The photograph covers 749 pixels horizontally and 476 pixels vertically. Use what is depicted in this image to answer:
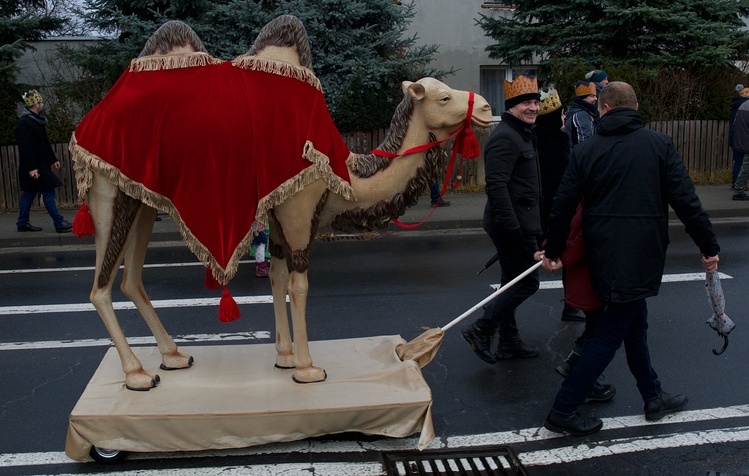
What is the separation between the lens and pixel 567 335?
Answer: 6309 mm

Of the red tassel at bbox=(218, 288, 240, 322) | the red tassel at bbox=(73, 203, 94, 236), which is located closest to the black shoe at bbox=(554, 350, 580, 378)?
the red tassel at bbox=(218, 288, 240, 322)

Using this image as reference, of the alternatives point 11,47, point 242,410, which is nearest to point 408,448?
point 242,410

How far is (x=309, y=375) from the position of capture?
14.6 feet

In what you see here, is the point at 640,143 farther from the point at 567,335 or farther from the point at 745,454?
the point at 567,335

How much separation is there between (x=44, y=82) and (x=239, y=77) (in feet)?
42.5

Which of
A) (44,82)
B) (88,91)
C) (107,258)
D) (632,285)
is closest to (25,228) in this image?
(88,91)

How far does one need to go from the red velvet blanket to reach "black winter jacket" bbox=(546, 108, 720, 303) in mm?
1539

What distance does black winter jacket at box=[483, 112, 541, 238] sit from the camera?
528 cm

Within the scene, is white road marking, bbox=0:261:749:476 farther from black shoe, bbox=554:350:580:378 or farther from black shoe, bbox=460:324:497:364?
black shoe, bbox=460:324:497:364

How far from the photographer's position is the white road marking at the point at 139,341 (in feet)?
20.4

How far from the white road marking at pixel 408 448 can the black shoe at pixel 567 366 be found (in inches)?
27.4

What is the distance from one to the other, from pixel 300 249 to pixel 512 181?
1.89 m

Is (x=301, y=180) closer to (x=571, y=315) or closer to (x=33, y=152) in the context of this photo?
(x=571, y=315)

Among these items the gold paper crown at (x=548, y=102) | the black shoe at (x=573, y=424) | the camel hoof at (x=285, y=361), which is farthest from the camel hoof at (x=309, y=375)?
the gold paper crown at (x=548, y=102)
